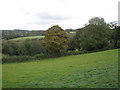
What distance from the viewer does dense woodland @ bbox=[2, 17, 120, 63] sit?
3319 cm

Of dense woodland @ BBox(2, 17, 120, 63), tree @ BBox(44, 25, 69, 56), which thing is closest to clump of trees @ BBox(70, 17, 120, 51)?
dense woodland @ BBox(2, 17, 120, 63)

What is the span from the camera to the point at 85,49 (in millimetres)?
40406

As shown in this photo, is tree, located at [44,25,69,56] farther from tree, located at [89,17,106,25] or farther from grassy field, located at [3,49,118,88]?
grassy field, located at [3,49,118,88]

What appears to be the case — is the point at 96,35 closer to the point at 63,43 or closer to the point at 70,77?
the point at 63,43

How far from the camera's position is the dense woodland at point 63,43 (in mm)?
33188

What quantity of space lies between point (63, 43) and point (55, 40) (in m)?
2.30

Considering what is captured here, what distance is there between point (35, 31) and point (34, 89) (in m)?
64.6

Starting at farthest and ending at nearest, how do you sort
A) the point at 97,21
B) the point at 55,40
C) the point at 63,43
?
1. the point at 97,21
2. the point at 63,43
3. the point at 55,40

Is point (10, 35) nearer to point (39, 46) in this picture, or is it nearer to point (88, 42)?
point (39, 46)

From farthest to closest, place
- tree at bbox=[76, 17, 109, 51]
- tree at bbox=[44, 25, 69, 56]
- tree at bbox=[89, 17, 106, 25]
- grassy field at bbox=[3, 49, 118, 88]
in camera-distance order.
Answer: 1. tree at bbox=[89, 17, 106, 25]
2. tree at bbox=[76, 17, 109, 51]
3. tree at bbox=[44, 25, 69, 56]
4. grassy field at bbox=[3, 49, 118, 88]

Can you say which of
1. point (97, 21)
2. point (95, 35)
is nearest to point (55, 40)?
point (95, 35)

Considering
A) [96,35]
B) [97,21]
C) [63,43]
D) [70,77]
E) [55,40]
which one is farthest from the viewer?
[97,21]

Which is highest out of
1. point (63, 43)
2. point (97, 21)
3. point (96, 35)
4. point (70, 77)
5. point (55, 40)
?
point (97, 21)

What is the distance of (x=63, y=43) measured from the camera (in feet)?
111
